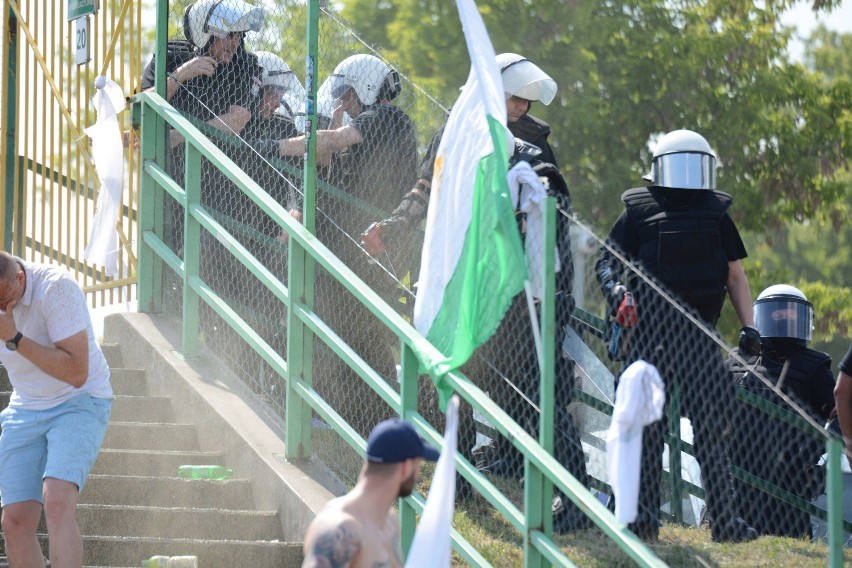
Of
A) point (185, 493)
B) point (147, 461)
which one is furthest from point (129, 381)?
point (185, 493)

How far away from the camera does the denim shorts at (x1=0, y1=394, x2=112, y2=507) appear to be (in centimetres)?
572

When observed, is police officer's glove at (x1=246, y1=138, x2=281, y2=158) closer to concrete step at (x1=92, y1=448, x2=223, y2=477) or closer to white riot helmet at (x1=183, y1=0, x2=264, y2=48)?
white riot helmet at (x1=183, y1=0, x2=264, y2=48)

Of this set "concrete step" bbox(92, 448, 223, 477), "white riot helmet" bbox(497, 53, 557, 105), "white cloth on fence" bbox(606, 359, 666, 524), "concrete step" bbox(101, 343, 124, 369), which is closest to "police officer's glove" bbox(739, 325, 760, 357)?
"white riot helmet" bbox(497, 53, 557, 105)

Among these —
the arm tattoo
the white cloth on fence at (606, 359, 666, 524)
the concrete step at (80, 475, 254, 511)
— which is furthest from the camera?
the concrete step at (80, 475, 254, 511)

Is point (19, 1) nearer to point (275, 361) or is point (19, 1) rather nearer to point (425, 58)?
point (275, 361)

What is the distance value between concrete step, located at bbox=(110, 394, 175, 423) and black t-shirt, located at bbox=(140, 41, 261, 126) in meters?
1.66

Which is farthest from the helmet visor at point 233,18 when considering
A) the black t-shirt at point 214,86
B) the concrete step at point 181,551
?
the concrete step at point 181,551

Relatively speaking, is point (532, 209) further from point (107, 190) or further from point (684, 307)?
point (107, 190)

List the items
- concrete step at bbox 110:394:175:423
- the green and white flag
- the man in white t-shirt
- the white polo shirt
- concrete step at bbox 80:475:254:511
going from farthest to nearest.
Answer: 1. concrete step at bbox 110:394:175:423
2. concrete step at bbox 80:475:254:511
3. the white polo shirt
4. the man in white t-shirt
5. the green and white flag

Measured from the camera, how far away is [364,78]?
7629 millimetres

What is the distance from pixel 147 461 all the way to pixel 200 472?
0.32 m

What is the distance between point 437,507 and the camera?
484cm

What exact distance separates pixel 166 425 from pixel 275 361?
30.5 inches

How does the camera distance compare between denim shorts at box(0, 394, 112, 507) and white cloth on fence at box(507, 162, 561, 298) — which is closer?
white cloth on fence at box(507, 162, 561, 298)
